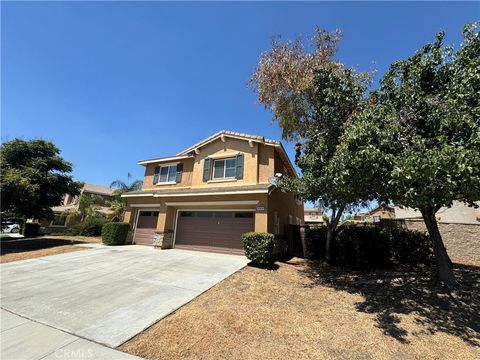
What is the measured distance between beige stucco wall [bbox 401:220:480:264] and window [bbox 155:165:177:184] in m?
15.7

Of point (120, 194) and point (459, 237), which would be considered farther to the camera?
point (120, 194)

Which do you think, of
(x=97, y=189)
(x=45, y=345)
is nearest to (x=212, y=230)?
(x=45, y=345)

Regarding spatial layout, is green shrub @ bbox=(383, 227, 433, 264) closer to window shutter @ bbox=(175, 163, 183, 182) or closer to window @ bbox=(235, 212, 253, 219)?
window @ bbox=(235, 212, 253, 219)

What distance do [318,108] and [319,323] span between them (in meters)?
8.22

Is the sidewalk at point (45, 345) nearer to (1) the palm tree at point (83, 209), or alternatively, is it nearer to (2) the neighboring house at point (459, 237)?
(2) the neighboring house at point (459, 237)

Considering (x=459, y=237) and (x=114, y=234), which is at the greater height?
(x=459, y=237)

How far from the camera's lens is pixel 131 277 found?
909cm

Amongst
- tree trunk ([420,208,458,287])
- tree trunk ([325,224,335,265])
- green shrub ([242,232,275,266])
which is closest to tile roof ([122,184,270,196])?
green shrub ([242,232,275,266])

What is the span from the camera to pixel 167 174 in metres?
18.5

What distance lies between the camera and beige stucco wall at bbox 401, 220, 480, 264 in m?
13.1

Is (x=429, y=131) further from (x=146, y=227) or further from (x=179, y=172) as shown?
(x=146, y=227)

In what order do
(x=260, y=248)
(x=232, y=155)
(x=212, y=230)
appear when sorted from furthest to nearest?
(x=232, y=155) → (x=212, y=230) → (x=260, y=248)

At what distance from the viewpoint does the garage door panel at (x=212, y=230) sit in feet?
46.5

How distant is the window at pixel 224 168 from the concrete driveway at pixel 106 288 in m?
5.42
